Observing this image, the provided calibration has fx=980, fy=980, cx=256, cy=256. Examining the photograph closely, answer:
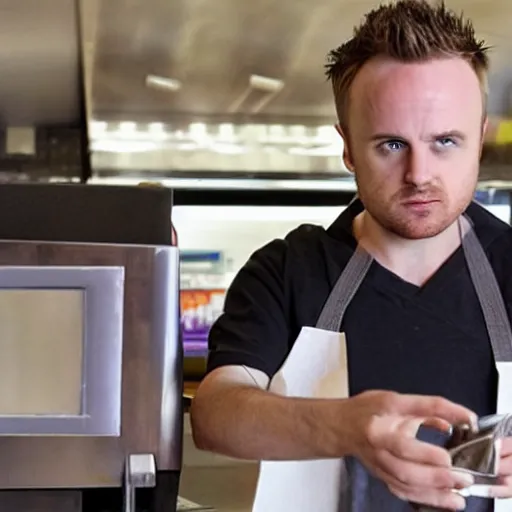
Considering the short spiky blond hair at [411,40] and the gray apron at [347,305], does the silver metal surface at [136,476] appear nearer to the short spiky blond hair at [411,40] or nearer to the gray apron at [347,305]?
the gray apron at [347,305]

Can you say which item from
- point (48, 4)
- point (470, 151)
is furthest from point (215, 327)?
point (48, 4)

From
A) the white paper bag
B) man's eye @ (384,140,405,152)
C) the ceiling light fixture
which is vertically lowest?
the white paper bag

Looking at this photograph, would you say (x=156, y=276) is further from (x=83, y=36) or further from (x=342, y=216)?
(x=83, y=36)

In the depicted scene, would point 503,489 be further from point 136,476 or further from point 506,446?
point 136,476

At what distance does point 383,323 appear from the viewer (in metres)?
0.79

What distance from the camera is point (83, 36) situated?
151 cm

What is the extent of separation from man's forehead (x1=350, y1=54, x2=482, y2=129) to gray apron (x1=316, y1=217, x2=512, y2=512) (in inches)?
4.9

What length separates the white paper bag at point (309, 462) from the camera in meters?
0.79

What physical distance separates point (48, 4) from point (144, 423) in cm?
85

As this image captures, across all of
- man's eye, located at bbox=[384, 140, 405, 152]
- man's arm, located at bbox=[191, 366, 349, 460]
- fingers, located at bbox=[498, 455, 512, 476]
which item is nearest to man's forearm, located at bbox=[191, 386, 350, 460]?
man's arm, located at bbox=[191, 366, 349, 460]

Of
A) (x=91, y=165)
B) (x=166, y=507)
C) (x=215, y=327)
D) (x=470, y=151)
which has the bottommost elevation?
(x=166, y=507)

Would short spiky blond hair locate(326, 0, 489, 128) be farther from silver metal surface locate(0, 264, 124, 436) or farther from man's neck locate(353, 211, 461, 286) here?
silver metal surface locate(0, 264, 124, 436)

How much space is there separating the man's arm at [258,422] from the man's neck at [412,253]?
159 mm

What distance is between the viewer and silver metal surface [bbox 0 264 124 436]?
67 cm
